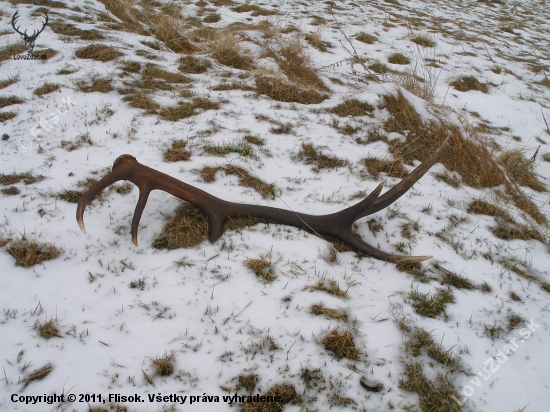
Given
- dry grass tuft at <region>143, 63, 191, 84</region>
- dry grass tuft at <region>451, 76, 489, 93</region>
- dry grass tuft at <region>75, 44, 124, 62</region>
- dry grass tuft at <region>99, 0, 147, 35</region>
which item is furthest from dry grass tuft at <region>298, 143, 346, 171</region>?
dry grass tuft at <region>99, 0, 147, 35</region>

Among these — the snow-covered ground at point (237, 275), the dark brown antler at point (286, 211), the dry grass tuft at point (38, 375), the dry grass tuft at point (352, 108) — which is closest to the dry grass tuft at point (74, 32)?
the snow-covered ground at point (237, 275)

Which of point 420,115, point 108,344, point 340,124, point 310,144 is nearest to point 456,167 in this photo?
point 420,115

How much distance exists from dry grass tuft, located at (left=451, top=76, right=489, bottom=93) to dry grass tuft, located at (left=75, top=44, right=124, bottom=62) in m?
5.75

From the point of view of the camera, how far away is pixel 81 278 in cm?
224

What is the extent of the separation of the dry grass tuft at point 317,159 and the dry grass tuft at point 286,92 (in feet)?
3.92

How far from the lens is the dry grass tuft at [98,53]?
16.2ft

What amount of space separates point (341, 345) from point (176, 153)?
92.3 inches

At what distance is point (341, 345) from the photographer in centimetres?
194

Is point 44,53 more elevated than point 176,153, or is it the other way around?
point 44,53

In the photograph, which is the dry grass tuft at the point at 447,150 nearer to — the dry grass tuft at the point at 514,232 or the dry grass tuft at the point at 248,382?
the dry grass tuft at the point at 514,232

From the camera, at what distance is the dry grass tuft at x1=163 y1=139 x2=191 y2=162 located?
326cm

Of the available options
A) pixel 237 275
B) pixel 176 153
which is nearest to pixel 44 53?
pixel 176 153

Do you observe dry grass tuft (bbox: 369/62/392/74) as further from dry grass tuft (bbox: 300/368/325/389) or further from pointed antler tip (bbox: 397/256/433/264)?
dry grass tuft (bbox: 300/368/325/389)

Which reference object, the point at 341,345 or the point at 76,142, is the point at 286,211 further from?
the point at 76,142
